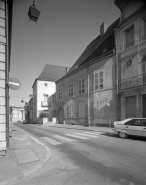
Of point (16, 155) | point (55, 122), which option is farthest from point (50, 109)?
point (16, 155)

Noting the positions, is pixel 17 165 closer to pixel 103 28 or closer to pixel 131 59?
pixel 131 59

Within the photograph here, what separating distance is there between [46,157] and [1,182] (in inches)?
71.8

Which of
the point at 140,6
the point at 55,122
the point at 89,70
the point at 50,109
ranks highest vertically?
the point at 140,6

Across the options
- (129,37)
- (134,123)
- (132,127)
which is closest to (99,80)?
(129,37)

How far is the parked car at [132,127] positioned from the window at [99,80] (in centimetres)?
770

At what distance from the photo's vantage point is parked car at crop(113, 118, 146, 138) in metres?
7.71

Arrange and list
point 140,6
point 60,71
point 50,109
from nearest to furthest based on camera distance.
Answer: point 140,6 → point 50,109 → point 60,71

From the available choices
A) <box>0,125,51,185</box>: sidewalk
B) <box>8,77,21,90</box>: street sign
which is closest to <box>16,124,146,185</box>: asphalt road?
<box>0,125,51,185</box>: sidewalk

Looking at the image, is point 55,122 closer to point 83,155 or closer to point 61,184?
point 83,155

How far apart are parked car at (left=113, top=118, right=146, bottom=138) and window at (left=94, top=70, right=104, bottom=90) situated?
7.70 metres

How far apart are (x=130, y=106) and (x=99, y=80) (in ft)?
16.8

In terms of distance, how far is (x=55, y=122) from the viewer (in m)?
26.0

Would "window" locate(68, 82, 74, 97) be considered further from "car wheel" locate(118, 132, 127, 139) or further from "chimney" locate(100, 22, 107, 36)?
"car wheel" locate(118, 132, 127, 139)

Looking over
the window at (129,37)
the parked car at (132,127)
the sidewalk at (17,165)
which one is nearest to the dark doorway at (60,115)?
the window at (129,37)
